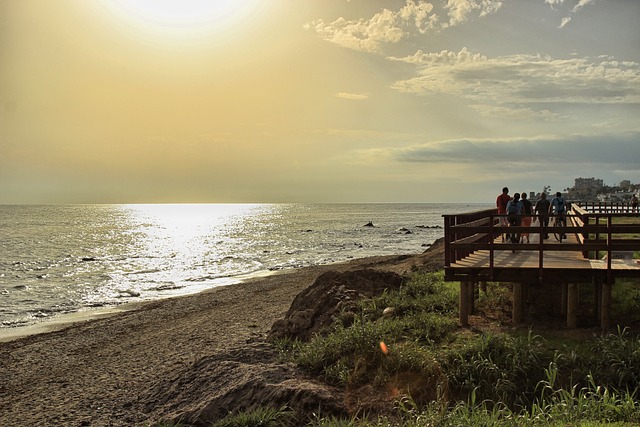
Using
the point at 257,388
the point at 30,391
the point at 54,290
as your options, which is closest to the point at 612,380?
the point at 257,388

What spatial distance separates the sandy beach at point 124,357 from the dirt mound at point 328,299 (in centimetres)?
107

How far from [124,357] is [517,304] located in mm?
11186

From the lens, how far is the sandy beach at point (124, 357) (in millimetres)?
10914

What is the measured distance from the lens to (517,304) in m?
11.6

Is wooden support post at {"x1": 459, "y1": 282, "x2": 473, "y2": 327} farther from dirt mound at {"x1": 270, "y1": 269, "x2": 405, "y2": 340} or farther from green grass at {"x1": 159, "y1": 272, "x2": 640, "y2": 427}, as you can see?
dirt mound at {"x1": 270, "y1": 269, "x2": 405, "y2": 340}

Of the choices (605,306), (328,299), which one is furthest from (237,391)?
(605,306)

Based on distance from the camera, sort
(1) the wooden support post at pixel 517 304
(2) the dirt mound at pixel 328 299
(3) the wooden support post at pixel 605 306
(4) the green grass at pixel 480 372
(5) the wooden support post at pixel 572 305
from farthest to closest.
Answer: (2) the dirt mound at pixel 328 299 < (1) the wooden support post at pixel 517 304 < (5) the wooden support post at pixel 572 305 < (3) the wooden support post at pixel 605 306 < (4) the green grass at pixel 480 372

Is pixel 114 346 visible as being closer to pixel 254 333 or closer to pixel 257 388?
pixel 254 333

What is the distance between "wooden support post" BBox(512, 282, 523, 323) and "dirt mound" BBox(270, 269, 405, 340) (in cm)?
401

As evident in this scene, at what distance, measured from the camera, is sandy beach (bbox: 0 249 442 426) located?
1091 cm

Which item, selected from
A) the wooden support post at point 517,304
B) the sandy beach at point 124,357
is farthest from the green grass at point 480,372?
the sandy beach at point 124,357

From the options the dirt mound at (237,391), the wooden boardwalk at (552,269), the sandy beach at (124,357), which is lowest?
the sandy beach at (124,357)

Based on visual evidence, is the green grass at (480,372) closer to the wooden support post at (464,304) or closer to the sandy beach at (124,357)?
the wooden support post at (464,304)

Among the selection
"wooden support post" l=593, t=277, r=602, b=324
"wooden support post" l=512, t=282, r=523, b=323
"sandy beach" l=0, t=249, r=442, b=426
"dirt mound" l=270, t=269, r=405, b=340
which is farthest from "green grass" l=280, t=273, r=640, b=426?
"sandy beach" l=0, t=249, r=442, b=426
